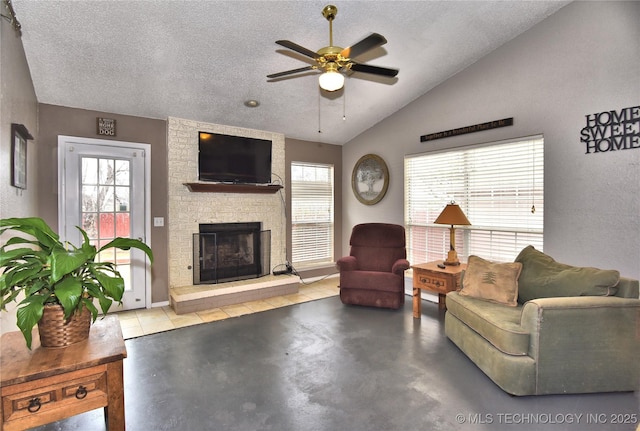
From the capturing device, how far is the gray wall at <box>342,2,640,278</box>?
2781mm

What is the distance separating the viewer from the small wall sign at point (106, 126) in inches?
147

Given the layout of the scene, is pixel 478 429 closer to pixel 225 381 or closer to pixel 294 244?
pixel 225 381

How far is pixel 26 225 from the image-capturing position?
54.9 inches

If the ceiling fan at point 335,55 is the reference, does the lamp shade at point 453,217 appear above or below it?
below

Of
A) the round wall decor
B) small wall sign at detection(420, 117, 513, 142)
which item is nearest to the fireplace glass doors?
the round wall decor

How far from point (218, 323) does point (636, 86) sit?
4.55 m

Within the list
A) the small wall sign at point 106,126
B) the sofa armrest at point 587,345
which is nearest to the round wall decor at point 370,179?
the sofa armrest at point 587,345

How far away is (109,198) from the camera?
3836 millimetres

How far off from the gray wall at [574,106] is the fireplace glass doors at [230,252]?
3149 millimetres

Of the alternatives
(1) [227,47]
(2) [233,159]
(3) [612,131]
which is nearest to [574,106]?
(3) [612,131]

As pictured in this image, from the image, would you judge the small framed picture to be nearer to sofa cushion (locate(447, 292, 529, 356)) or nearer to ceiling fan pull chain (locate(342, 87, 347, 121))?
ceiling fan pull chain (locate(342, 87, 347, 121))

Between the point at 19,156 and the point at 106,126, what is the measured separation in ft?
4.94

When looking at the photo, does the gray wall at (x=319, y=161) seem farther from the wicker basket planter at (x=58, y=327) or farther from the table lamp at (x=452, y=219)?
the wicker basket planter at (x=58, y=327)

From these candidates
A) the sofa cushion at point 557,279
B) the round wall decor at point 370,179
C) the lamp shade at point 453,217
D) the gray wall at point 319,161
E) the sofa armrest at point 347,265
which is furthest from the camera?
the gray wall at point 319,161
